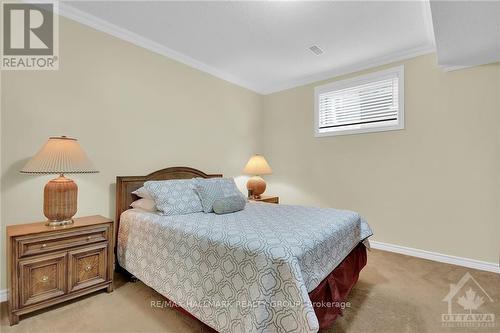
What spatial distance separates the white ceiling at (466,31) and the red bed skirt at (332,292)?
2.11 metres

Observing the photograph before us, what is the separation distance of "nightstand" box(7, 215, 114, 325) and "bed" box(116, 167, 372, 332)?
25cm

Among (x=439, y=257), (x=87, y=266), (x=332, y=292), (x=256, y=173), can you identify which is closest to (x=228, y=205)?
(x=332, y=292)

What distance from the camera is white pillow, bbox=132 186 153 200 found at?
8.17 ft

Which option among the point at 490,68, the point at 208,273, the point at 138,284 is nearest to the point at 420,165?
the point at 490,68

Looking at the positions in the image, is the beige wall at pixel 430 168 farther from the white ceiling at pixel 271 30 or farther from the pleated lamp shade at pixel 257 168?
the pleated lamp shade at pixel 257 168

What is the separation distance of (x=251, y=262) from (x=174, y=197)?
4.37ft

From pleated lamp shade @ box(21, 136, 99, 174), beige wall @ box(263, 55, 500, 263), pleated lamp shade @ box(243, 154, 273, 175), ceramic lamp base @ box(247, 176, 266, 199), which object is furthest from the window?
pleated lamp shade @ box(21, 136, 99, 174)

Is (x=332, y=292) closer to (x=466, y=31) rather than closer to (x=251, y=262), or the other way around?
(x=251, y=262)

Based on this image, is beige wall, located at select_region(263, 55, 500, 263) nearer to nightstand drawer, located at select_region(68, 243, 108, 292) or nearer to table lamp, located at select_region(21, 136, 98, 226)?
nightstand drawer, located at select_region(68, 243, 108, 292)

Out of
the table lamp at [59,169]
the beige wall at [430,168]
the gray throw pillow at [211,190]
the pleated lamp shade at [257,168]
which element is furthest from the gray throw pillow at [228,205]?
the beige wall at [430,168]

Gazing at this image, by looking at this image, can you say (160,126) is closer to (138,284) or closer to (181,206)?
(181,206)

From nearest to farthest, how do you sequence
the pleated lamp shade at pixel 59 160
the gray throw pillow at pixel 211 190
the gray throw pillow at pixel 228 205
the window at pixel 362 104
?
the pleated lamp shade at pixel 59 160
the gray throw pillow at pixel 228 205
the gray throw pillow at pixel 211 190
the window at pixel 362 104

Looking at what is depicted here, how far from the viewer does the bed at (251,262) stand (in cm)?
126

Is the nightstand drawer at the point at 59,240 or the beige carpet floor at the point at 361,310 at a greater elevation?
the nightstand drawer at the point at 59,240
